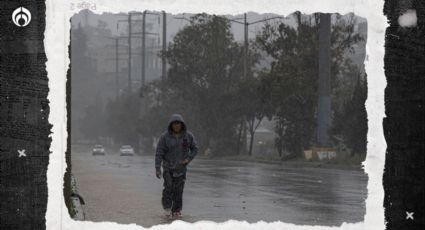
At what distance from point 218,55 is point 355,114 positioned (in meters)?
24.7

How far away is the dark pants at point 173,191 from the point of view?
11.6 m

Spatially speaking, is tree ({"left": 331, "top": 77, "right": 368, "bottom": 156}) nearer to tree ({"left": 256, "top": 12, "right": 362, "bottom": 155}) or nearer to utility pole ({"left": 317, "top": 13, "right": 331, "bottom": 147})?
utility pole ({"left": 317, "top": 13, "right": 331, "bottom": 147})

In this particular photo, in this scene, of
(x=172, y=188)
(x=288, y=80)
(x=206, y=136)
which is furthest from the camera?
(x=206, y=136)

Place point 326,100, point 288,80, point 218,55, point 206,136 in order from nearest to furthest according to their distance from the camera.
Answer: point 326,100, point 288,80, point 218,55, point 206,136

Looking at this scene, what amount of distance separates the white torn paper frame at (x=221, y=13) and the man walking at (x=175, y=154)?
15.7ft

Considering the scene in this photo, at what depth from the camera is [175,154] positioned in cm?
1144

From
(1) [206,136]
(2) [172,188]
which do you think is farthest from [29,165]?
(1) [206,136]

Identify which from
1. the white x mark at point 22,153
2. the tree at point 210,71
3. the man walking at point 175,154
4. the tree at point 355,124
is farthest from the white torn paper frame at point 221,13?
the tree at point 210,71

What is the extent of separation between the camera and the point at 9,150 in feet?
20.8

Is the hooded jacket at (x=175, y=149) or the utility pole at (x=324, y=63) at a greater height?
the utility pole at (x=324, y=63)

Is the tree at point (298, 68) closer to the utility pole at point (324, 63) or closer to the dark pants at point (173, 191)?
the utility pole at point (324, 63)

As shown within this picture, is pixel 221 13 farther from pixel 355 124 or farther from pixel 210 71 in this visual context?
pixel 210 71

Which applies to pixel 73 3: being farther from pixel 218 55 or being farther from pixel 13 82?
pixel 218 55

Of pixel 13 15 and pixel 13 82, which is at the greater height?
pixel 13 15
